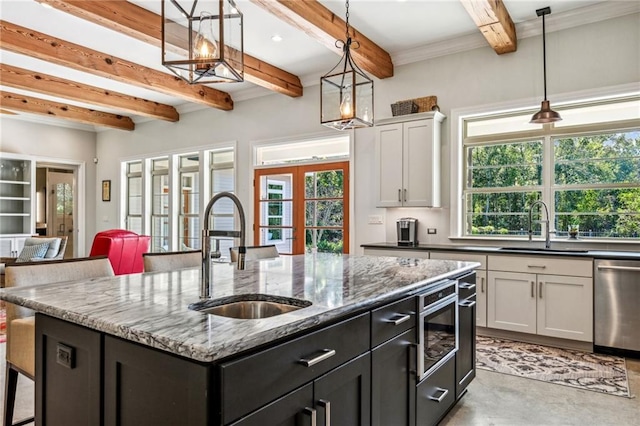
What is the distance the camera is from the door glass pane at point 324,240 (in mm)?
5699

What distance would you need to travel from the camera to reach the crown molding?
12.8 ft

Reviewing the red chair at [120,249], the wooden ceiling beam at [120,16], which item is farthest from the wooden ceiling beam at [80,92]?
the wooden ceiling beam at [120,16]

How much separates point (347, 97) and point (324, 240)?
3.21 meters

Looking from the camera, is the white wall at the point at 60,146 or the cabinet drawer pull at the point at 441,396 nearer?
the cabinet drawer pull at the point at 441,396

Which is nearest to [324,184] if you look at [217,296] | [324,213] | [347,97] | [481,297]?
[324,213]

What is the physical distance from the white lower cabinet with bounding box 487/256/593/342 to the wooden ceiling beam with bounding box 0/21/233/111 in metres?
4.08

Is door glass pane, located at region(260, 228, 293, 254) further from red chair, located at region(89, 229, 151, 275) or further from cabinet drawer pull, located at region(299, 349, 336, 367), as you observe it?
cabinet drawer pull, located at region(299, 349, 336, 367)

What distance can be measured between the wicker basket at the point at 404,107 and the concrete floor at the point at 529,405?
293 cm

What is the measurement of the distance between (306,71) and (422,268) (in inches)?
152

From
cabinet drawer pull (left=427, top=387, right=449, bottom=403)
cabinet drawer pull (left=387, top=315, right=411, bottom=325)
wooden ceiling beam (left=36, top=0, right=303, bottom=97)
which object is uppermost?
wooden ceiling beam (left=36, top=0, right=303, bottom=97)

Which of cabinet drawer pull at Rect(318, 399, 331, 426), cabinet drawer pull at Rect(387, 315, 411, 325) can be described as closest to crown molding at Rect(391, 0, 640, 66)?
cabinet drawer pull at Rect(387, 315, 411, 325)

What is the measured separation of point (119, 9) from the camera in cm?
369

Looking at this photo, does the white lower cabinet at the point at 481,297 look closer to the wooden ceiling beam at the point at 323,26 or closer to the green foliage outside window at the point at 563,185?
the green foliage outside window at the point at 563,185

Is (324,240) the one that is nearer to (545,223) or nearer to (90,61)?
(545,223)
